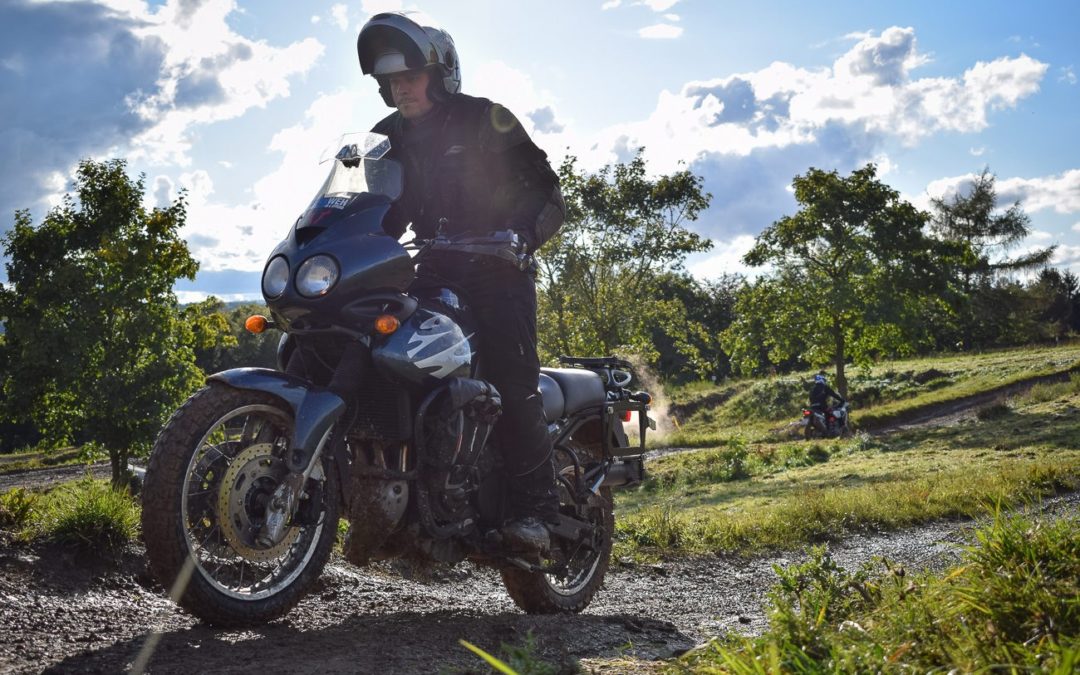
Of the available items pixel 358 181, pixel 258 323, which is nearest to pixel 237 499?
pixel 258 323

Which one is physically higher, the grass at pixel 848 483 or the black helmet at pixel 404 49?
the black helmet at pixel 404 49

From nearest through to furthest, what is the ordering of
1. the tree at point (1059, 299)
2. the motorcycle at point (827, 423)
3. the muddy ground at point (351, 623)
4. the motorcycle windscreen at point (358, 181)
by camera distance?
the muddy ground at point (351, 623) < the motorcycle windscreen at point (358, 181) < the motorcycle at point (827, 423) < the tree at point (1059, 299)

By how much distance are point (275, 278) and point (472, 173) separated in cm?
118

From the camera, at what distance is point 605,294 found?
1282 inches

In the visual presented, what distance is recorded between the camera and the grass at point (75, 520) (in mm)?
4691

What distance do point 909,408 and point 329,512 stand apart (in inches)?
1212

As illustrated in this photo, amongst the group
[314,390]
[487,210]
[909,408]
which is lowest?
[909,408]

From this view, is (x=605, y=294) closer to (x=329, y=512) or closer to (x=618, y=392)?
(x=618, y=392)

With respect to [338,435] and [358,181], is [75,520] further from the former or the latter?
[358,181]

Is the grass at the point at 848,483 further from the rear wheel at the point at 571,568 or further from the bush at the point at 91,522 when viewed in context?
the bush at the point at 91,522

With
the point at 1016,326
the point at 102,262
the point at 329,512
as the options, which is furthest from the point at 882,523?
the point at 1016,326

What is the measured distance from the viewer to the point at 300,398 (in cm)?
378

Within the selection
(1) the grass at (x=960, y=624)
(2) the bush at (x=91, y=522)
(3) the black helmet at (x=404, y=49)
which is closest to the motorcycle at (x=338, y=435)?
(3) the black helmet at (x=404, y=49)

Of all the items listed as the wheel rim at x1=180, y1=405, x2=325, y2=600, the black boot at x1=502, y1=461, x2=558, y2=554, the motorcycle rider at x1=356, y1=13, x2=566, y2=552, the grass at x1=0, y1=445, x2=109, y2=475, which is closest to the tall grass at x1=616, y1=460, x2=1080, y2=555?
the black boot at x1=502, y1=461, x2=558, y2=554
